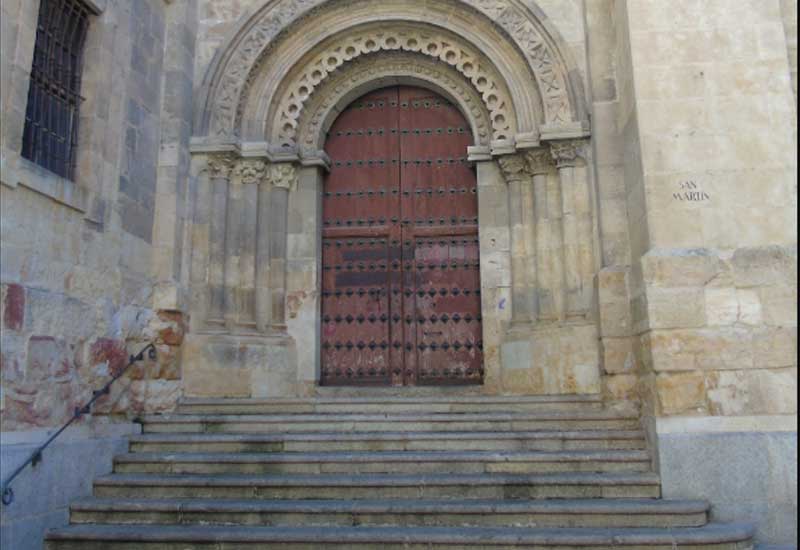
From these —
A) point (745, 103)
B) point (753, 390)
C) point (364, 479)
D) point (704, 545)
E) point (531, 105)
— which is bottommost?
point (704, 545)

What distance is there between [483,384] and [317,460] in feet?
8.24

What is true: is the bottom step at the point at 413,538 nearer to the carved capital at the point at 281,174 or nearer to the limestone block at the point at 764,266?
the limestone block at the point at 764,266

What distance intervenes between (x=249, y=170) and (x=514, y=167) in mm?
2768

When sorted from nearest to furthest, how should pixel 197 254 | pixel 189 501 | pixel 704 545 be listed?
pixel 704 545 → pixel 189 501 → pixel 197 254

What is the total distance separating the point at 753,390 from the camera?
508 cm

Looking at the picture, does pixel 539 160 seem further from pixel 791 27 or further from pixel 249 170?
pixel 249 170

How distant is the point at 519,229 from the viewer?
7258 millimetres

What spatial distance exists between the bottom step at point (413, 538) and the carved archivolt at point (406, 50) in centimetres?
429

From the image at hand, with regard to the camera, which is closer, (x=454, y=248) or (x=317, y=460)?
(x=317, y=460)

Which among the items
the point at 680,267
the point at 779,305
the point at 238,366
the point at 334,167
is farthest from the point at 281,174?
the point at 779,305

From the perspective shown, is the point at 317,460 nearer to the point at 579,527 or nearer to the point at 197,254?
the point at 579,527

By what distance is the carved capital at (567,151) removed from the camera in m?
6.77

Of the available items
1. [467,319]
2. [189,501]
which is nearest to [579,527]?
[189,501]

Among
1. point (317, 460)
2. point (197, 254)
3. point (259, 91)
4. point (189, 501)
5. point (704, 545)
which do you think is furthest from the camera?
point (259, 91)
